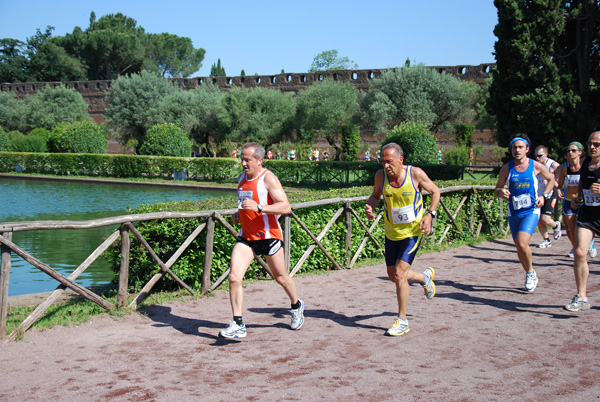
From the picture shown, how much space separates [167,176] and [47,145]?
12.6m

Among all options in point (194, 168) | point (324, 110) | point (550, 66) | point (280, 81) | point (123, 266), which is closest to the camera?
point (123, 266)

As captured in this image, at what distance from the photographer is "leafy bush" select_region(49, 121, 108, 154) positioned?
33469 mm

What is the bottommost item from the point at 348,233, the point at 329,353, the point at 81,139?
the point at 329,353

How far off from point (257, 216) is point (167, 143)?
87.0 ft

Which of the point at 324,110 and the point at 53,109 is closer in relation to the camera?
the point at 324,110

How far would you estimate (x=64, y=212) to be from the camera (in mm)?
Answer: 16750

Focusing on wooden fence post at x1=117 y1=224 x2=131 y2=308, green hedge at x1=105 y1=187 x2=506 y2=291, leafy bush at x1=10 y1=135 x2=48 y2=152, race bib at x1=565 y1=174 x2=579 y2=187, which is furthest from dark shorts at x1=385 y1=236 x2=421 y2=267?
leafy bush at x1=10 y1=135 x2=48 y2=152

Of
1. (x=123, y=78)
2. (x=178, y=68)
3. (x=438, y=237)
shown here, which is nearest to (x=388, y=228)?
(x=438, y=237)

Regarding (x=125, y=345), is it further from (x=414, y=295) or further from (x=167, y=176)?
(x=167, y=176)

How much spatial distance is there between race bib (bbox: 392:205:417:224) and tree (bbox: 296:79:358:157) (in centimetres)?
3237

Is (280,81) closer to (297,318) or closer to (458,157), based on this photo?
(458,157)

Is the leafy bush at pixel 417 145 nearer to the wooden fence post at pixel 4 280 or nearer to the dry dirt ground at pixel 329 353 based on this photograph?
the dry dirt ground at pixel 329 353

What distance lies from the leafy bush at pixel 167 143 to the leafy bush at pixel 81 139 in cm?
481

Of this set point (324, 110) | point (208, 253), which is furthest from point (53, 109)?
Answer: point (208, 253)
